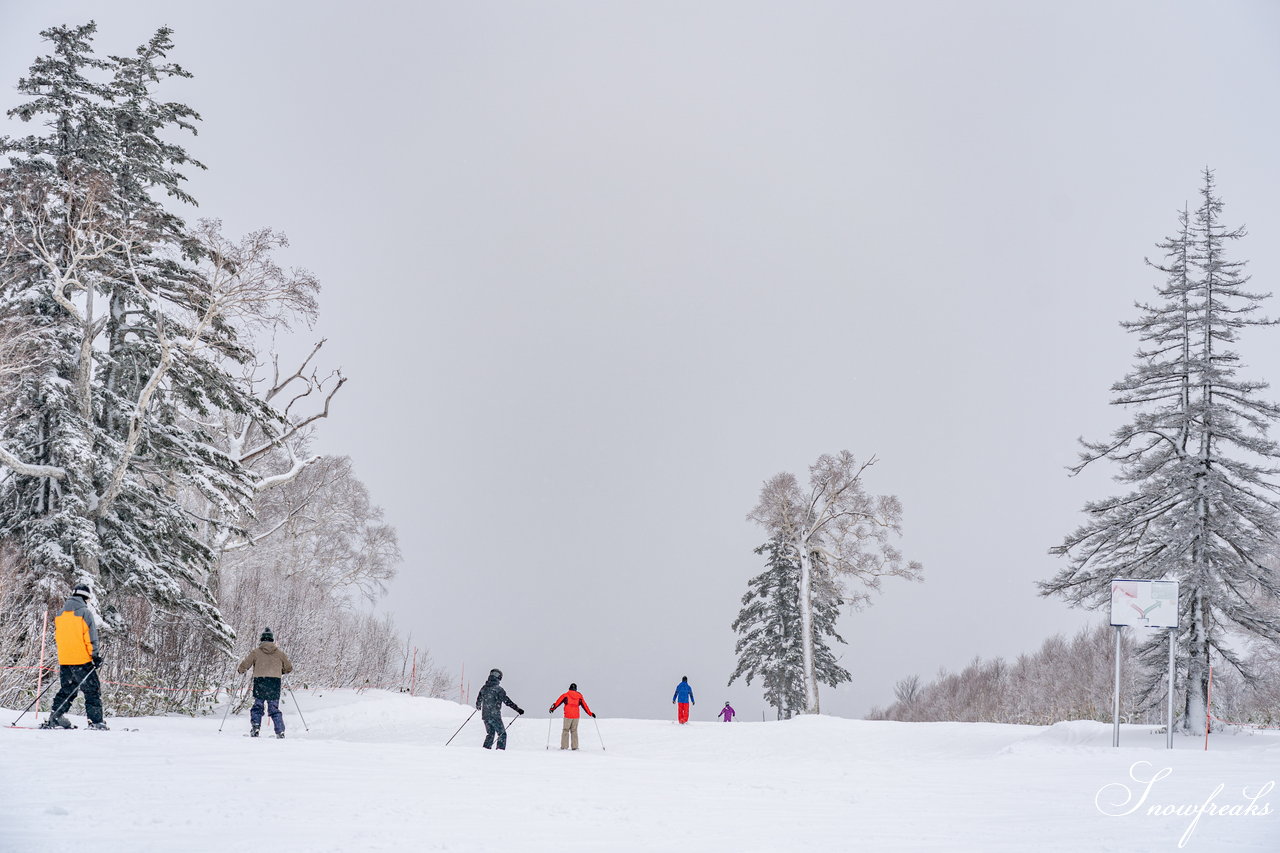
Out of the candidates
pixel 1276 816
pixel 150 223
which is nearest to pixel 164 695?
pixel 150 223

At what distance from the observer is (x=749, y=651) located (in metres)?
40.9

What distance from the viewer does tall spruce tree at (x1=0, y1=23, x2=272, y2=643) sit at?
67.1 ft

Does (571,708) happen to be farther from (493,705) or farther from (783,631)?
(783,631)

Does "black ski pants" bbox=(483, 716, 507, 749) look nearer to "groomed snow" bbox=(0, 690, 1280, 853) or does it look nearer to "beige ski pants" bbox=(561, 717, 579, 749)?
"groomed snow" bbox=(0, 690, 1280, 853)

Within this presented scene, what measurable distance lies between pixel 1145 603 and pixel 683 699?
13495 millimetres

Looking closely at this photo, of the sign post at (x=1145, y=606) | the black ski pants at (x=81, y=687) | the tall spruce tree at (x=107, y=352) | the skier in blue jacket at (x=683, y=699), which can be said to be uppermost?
the tall spruce tree at (x=107, y=352)

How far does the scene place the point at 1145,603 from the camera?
21.3 m

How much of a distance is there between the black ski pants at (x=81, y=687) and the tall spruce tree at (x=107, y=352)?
6116 mm

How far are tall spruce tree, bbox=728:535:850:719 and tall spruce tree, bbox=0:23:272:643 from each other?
23.3 meters

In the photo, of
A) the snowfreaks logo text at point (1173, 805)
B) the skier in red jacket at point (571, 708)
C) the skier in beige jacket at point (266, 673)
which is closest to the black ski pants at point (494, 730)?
the skier in red jacket at point (571, 708)

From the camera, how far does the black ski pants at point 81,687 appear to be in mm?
13901

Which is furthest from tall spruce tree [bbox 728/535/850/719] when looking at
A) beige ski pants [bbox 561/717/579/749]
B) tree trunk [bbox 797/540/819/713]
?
beige ski pants [bbox 561/717/579/749]

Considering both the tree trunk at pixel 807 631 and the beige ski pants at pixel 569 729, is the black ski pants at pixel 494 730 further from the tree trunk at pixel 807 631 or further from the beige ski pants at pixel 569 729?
the tree trunk at pixel 807 631

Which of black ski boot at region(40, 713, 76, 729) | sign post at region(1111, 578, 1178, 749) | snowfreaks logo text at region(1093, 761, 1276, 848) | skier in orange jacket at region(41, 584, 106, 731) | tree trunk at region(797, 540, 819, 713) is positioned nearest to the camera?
snowfreaks logo text at region(1093, 761, 1276, 848)
